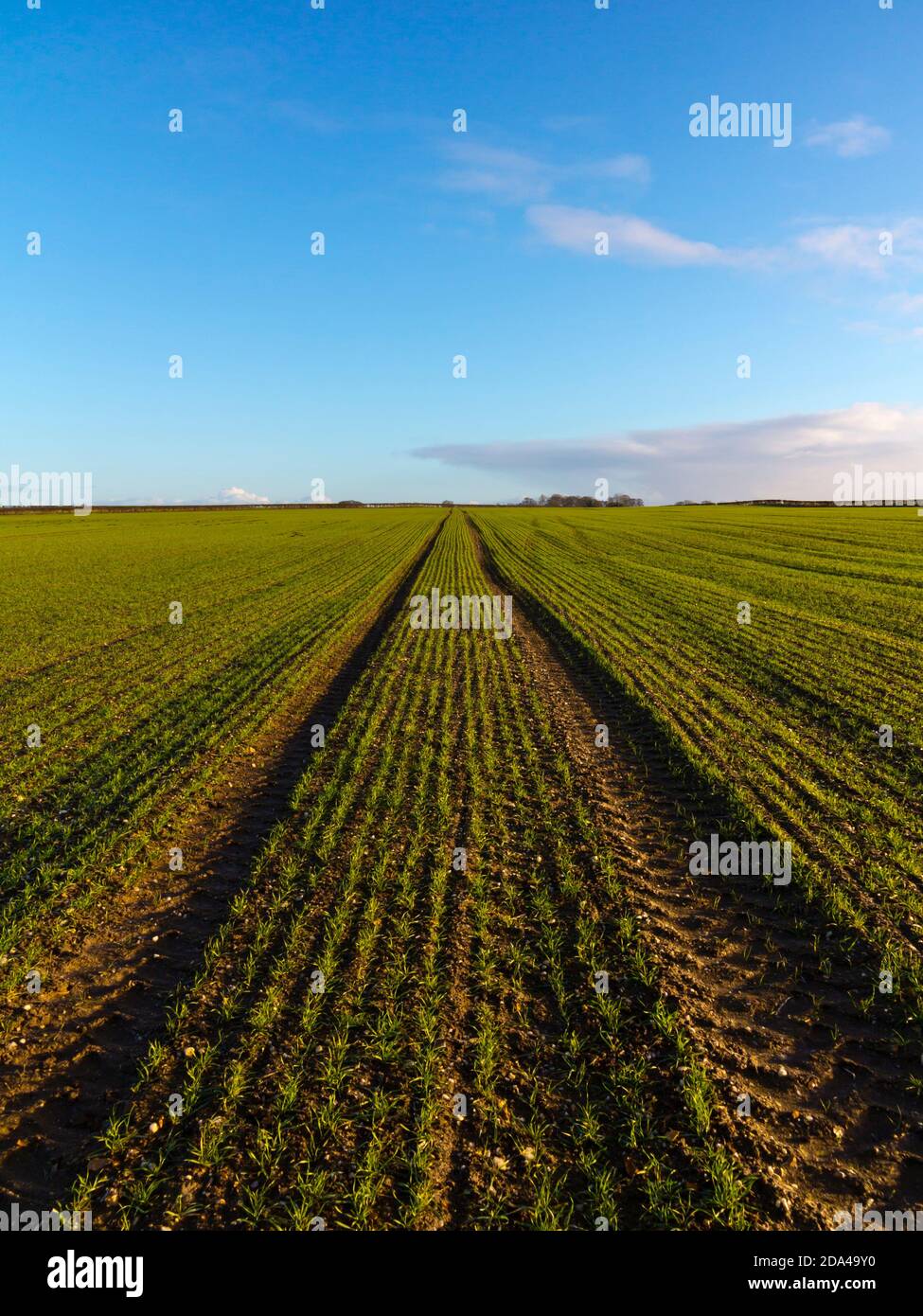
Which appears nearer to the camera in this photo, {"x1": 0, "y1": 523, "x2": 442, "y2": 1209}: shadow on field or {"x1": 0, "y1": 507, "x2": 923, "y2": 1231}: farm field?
{"x1": 0, "y1": 507, "x2": 923, "y2": 1231}: farm field

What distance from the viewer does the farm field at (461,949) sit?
4.47 metres

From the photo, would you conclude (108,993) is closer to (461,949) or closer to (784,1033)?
(461,949)

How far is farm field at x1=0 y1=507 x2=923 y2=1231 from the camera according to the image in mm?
4473

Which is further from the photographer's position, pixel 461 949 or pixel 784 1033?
pixel 461 949

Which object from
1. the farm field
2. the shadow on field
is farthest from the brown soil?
the shadow on field

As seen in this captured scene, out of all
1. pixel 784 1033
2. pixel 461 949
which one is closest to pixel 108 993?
pixel 461 949

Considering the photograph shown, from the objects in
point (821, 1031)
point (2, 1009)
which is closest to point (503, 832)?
point (821, 1031)

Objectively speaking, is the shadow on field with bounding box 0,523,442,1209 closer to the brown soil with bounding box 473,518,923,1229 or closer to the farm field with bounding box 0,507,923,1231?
the farm field with bounding box 0,507,923,1231

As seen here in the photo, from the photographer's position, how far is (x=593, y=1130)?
4730mm

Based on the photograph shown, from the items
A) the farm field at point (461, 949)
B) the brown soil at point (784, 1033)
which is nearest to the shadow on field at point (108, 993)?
the farm field at point (461, 949)

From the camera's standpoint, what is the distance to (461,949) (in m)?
6.78

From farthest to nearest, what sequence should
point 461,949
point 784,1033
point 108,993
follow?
point 461,949
point 108,993
point 784,1033
